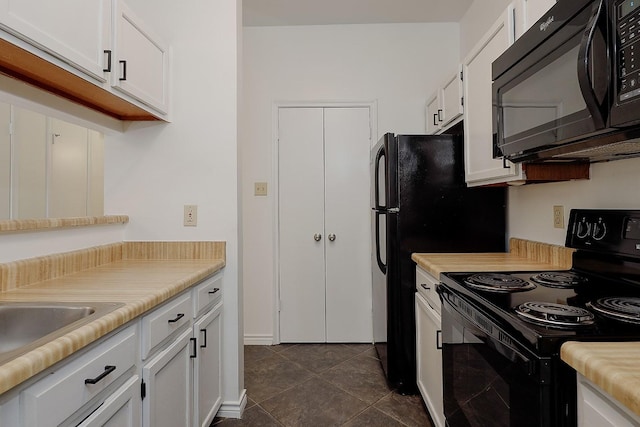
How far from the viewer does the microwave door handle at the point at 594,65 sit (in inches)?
34.7

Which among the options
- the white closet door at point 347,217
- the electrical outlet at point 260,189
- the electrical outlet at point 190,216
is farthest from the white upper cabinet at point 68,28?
the white closet door at point 347,217

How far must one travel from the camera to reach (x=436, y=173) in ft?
6.97

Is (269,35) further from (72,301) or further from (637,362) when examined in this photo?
(637,362)

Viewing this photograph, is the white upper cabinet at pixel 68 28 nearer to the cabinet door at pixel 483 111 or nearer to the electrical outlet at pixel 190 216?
the electrical outlet at pixel 190 216

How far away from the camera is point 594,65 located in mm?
909

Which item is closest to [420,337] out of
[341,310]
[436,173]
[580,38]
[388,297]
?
[388,297]

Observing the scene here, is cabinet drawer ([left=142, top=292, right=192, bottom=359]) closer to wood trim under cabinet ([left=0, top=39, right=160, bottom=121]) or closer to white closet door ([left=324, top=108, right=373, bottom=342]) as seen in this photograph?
wood trim under cabinet ([left=0, top=39, right=160, bottom=121])

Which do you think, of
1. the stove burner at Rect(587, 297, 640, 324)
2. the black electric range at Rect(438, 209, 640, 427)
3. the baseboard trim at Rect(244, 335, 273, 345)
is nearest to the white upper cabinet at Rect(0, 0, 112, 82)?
the black electric range at Rect(438, 209, 640, 427)

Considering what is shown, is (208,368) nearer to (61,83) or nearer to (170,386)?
(170,386)

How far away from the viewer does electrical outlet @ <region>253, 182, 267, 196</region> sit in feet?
10.0

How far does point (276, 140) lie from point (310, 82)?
571mm

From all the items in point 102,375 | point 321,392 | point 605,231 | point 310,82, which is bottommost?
point 321,392

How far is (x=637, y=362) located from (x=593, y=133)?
57 centimetres

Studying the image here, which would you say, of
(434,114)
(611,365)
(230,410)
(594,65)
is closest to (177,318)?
(230,410)
